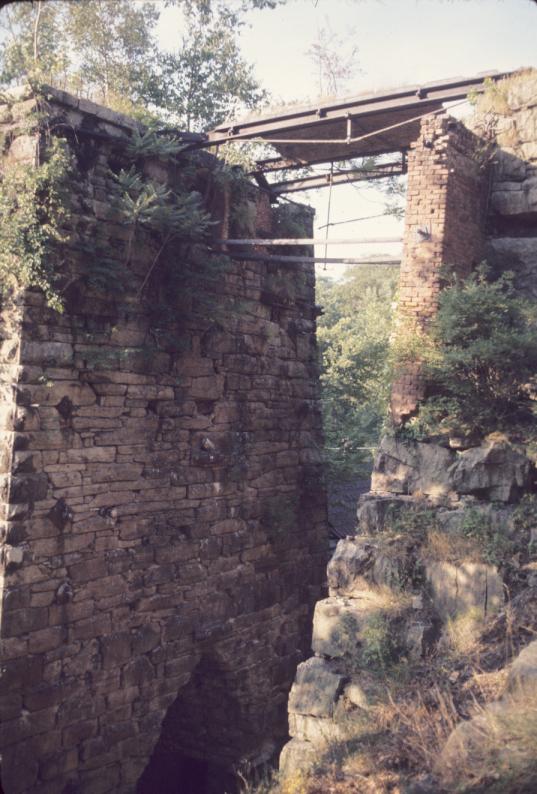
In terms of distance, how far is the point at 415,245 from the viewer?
7461mm

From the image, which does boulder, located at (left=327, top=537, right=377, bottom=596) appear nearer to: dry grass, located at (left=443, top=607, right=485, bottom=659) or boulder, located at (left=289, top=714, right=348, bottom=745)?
dry grass, located at (left=443, top=607, right=485, bottom=659)

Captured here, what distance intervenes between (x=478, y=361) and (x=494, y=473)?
3.47 ft

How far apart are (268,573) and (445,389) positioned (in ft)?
11.5

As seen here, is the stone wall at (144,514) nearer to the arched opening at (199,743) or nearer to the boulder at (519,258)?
the arched opening at (199,743)

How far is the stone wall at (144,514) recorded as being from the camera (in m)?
6.56

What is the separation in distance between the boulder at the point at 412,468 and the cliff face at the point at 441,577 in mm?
13

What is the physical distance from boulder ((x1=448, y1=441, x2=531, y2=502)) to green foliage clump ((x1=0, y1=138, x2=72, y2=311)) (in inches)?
159

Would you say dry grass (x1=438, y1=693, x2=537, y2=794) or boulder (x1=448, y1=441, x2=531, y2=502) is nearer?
dry grass (x1=438, y1=693, x2=537, y2=794)

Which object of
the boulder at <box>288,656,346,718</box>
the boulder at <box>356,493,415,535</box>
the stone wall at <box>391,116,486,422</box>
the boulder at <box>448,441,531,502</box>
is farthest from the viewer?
the stone wall at <box>391,116,486,422</box>

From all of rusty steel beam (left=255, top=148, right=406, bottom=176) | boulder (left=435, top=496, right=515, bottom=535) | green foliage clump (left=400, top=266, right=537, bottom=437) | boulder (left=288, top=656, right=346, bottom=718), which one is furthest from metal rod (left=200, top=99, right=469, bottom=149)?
boulder (left=288, top=656, right=346, bottom=718)

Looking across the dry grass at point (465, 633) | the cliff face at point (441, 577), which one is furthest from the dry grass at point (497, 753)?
the dry grass at point (465, 633)

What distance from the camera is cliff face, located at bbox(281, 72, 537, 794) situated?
4625 mm

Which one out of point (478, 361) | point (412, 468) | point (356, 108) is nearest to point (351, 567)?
point (412, 468)

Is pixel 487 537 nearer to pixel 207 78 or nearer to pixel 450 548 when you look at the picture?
pixel 450 548
